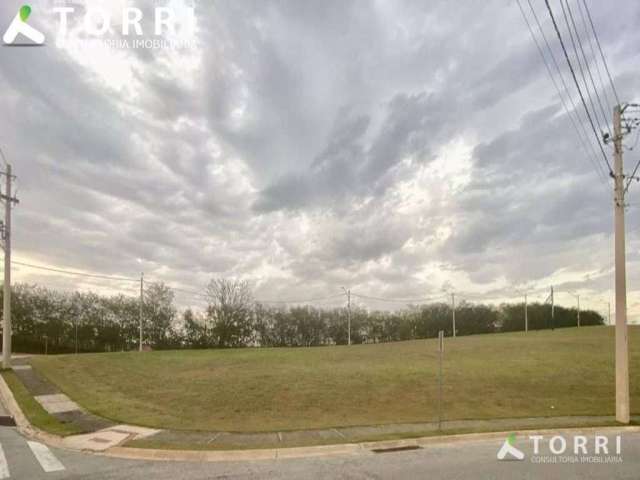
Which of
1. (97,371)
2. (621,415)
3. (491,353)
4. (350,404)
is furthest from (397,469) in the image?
(491,353)

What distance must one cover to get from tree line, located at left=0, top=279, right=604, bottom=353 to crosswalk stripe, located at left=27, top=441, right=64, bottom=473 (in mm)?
60880

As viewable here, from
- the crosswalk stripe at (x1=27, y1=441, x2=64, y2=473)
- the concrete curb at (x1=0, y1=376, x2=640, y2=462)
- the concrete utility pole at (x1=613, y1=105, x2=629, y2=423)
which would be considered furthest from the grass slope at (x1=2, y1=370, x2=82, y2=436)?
the concrete utility pole at (x1=613, y1=105, x2=629, y2=423)

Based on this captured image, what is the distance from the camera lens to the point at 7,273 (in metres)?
24.9

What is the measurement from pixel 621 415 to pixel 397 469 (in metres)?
11.5

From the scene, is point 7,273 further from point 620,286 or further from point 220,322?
point 220,322

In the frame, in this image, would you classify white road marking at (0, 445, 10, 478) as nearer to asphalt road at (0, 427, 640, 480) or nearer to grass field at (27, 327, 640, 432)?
asphalt road at (0, 427, 640, 480)

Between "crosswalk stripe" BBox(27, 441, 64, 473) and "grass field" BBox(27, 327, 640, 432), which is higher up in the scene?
"crosswalk stripe" BBox(27, 441, 64, 473)

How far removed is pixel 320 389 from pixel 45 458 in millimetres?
11718

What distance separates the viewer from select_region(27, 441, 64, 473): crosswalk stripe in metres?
9.63

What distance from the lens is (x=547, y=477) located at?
8617 millimetres

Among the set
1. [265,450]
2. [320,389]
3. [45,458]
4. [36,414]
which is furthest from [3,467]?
[320,389]

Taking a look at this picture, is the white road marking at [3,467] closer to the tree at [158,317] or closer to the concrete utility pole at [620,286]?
the concrete utility pole at [620,286]

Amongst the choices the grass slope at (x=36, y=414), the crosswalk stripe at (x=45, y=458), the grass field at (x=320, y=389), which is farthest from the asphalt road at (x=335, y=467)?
the grass field at (x=320, y=389)

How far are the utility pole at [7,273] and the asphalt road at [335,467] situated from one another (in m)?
15.9
